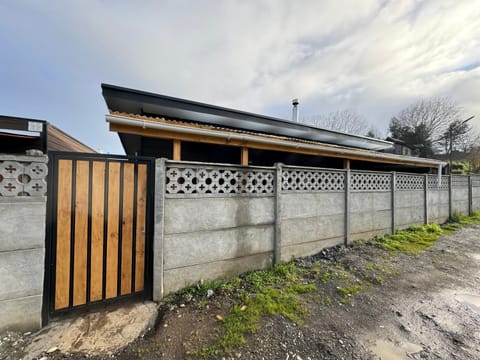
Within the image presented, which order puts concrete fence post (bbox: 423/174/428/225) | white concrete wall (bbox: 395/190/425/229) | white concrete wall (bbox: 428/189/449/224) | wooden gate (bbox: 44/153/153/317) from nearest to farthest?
1. wooden gate (bbox: 44/153/153/317)
2. white concrete wall (bbox: 395/190/425/229)
3. concrete fence post (bbox: 423/174/428/225)
4. white concrete wall (bbox: 428/189/449/224)

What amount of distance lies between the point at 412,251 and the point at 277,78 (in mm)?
7621

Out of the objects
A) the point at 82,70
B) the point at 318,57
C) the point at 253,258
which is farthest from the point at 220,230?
the point at 318,57

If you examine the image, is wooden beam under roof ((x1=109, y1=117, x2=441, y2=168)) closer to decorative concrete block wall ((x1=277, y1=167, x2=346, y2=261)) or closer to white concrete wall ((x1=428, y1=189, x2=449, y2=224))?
decorative concrete block wall ((x1=277, y1=167, x2=346, y2=261))

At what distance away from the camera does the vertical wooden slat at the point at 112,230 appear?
8.09 feet

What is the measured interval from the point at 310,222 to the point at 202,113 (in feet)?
12.2

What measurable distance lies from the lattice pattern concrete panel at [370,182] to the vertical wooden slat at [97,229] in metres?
4.96

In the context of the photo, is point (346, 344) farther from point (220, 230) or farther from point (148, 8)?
point (148, 8)

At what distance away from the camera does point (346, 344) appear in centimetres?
201

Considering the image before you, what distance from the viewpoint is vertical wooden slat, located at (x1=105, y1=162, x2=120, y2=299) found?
2.47 meters

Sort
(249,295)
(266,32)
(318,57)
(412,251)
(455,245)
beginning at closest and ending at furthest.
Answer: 1. (249,295)
2. (412,251)
3. (455,245)
4. (266,32)
5. (318,57)

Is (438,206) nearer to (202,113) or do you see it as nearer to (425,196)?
(425,196)

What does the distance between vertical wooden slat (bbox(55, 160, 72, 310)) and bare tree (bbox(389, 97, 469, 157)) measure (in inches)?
1108

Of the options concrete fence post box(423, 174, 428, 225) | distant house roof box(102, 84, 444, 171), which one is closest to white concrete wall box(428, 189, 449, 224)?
concrete fence post box(423, 174, 428, 225)

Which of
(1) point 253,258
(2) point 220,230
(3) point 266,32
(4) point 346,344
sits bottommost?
(4) point 346,344
